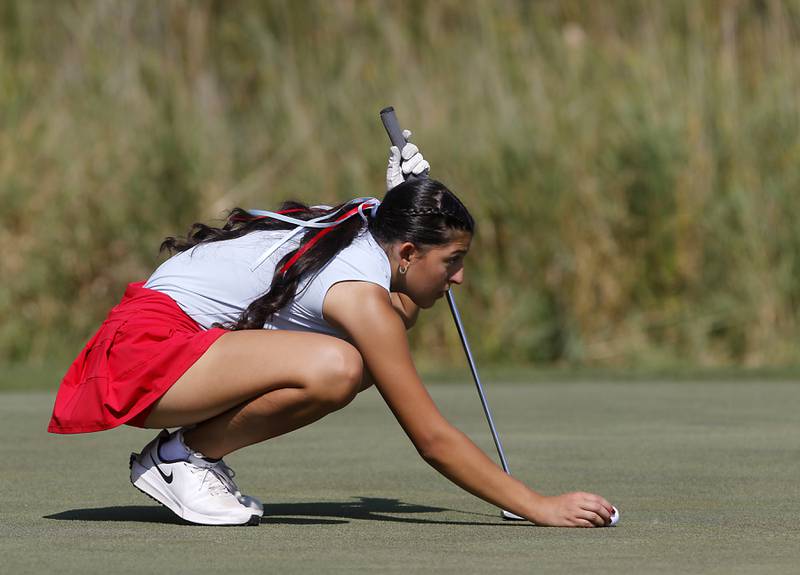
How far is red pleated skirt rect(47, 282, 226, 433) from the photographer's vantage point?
4152 mm

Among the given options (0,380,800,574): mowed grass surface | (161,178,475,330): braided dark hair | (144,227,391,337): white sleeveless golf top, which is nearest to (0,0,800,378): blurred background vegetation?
(0,380,800,574): mowed grass surface

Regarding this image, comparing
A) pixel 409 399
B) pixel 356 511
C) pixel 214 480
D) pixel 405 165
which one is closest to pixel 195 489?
pixel 214 480

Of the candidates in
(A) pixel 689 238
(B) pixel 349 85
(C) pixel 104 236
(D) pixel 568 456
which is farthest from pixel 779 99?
(D) pixel 568 456

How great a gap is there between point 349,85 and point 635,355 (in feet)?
10.3

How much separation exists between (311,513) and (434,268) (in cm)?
87

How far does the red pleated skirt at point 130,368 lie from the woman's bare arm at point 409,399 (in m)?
0.45

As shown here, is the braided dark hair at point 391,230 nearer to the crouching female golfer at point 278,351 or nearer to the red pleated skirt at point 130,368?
the crouching female golfer at point 278,351

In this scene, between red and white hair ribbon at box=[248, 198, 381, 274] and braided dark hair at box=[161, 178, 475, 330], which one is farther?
red and white hair ribbon at box=[248, 198, 381, 274]

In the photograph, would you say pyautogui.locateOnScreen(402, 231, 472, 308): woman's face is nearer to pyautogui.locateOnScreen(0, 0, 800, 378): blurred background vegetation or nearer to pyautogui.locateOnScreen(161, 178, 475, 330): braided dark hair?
pyautogui.locateOnScreen(161, 178, 475, 330): braided dark hair

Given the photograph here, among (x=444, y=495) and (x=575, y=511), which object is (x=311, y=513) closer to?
(x=444, y=495)

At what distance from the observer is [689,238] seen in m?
10.6

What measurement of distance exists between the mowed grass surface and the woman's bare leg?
0.91 feet

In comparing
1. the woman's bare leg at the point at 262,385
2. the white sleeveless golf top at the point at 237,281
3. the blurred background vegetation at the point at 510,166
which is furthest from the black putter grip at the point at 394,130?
the blurred background vegetation at the point at 510,166

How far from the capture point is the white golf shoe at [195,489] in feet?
13.8
